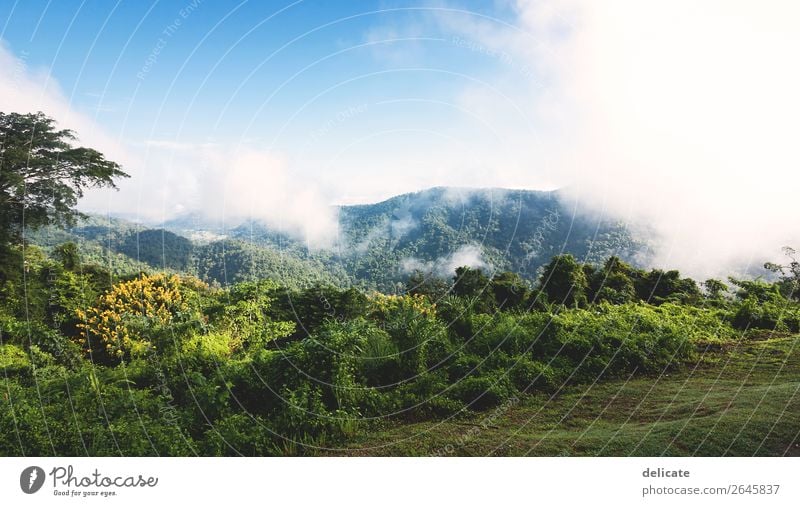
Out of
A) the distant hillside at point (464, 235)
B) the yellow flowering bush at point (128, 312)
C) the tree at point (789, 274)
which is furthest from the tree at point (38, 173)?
the tree at point (789, 274)

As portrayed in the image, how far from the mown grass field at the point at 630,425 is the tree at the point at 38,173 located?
9519 mm

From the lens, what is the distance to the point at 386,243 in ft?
54.7

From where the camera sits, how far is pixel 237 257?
14250 mm

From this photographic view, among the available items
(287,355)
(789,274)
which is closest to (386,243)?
(287,355)

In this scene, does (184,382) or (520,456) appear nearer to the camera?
(520,456)

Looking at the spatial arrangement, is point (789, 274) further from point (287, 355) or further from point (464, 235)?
point (287, 355)

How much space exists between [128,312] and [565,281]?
9672mm

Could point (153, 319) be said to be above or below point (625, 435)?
above

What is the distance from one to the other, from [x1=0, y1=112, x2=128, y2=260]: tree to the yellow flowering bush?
9.84ft

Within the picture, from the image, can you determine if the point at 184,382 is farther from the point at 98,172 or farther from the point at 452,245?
the point at 452,245

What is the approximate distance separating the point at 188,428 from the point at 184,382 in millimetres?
1036

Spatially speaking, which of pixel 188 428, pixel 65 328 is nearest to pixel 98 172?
pixel 65 328

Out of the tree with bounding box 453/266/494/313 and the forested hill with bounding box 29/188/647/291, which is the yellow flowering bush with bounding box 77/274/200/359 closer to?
the forested hill with bounding box 29/188/647/291

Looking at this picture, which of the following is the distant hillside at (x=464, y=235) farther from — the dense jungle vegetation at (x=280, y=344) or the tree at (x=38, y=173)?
the tree at (x=38, y=173)
